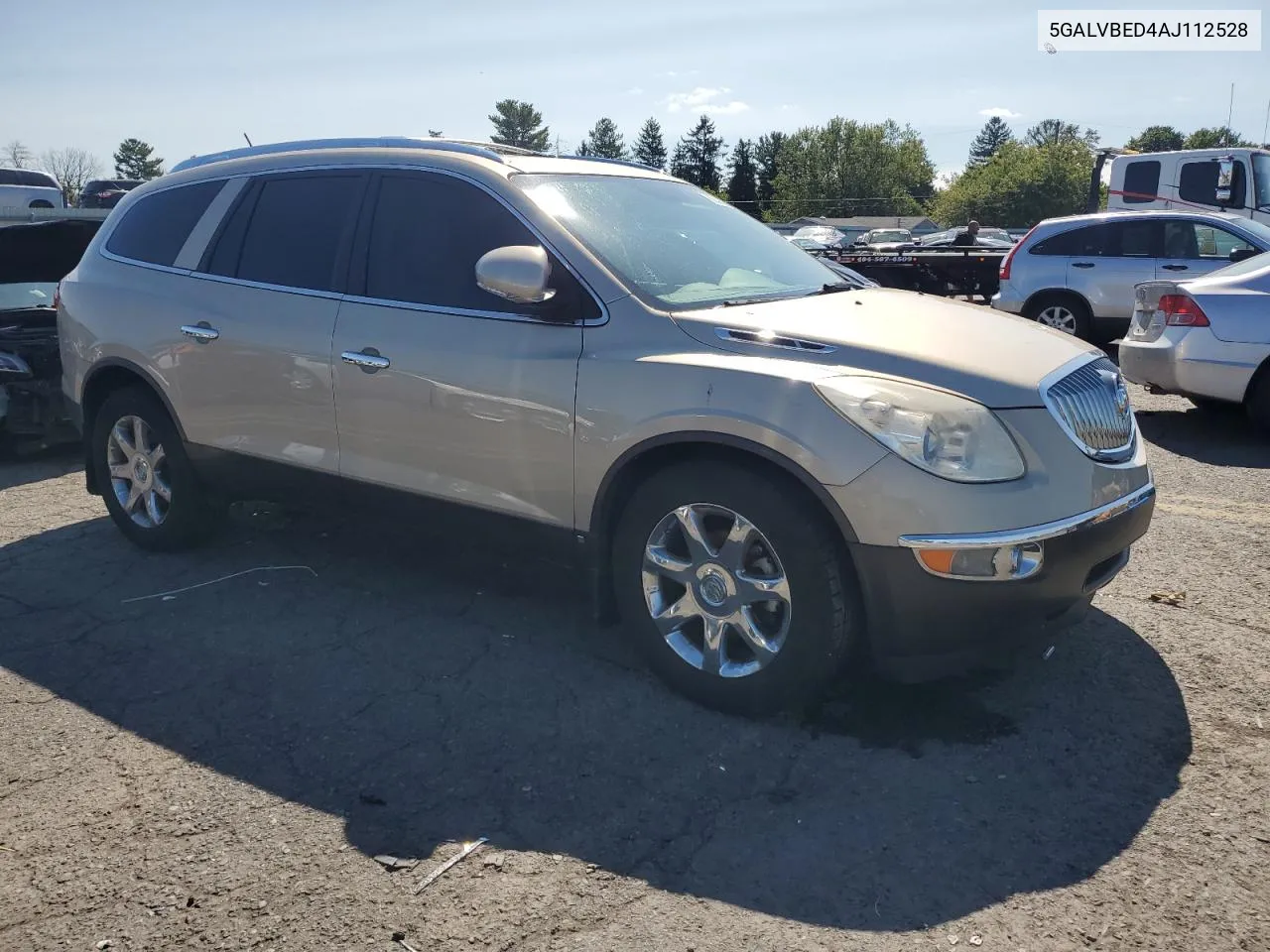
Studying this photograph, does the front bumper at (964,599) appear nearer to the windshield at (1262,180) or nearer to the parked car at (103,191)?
the windshield at (1262,180)

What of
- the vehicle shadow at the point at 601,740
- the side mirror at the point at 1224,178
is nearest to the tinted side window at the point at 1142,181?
the side mirror at the point at 1224,178

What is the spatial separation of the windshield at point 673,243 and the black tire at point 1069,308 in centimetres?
836

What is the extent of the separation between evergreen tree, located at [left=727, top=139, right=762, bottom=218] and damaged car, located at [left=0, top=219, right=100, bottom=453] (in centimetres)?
10839

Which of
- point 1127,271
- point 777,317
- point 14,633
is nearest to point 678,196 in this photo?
point 777,317

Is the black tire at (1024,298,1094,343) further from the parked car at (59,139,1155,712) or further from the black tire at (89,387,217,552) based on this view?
the black tire at (89,387,217,552)

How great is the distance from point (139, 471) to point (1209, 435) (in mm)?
7273

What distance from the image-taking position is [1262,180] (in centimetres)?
1434

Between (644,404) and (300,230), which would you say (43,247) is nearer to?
(300,230)

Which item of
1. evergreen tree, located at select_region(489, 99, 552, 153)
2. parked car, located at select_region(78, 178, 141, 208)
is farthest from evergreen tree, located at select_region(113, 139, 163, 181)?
parked car, located at select_region(78, 178, 141, 208)

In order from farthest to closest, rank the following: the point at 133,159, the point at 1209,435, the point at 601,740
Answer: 1. the point at 133,159
2. the point at 1209,435
3. the point at 601,740

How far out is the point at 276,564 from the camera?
524 centimetres

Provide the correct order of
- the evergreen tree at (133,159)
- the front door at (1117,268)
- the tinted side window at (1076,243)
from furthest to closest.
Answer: the evergreen tree at (133,159) < the tinted side window at (1076,243) < the front door at (1117,268)

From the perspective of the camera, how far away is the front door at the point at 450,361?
3854 millimetres

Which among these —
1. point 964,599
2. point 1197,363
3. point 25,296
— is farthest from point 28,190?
point 964,599
